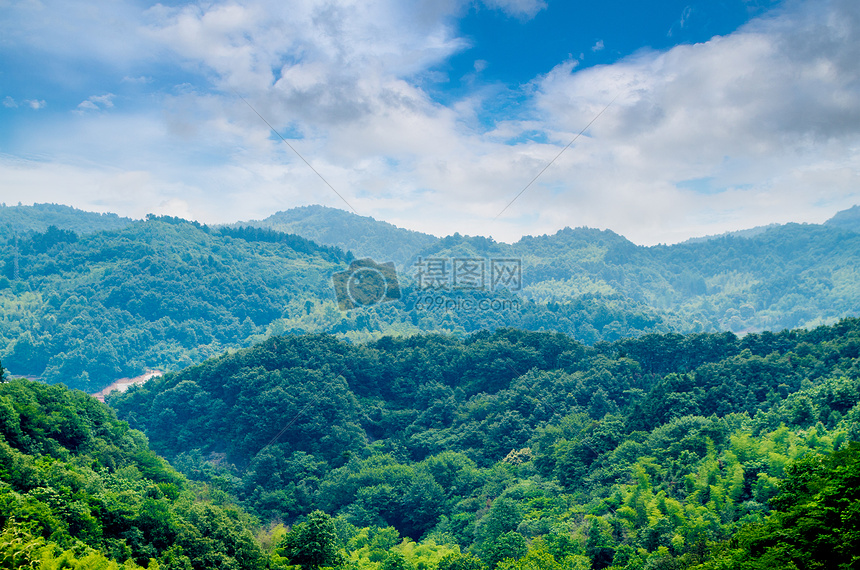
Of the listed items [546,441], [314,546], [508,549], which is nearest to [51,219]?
[546,441]

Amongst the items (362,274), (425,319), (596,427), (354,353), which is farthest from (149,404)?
(362,274)

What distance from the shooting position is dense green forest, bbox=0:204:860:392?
84.5 metres

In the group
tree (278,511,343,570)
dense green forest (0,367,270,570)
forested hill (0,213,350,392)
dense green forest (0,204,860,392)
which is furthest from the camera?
dense green forest (0,204,860,392)

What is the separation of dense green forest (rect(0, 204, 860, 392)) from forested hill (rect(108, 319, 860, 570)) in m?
32.6

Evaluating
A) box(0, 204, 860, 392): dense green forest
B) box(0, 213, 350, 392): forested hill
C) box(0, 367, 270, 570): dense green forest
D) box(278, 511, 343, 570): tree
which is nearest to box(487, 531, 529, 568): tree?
box(278, 511, 343, 570): tree

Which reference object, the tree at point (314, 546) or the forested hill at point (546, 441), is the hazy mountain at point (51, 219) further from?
the tree at point (314, 546)

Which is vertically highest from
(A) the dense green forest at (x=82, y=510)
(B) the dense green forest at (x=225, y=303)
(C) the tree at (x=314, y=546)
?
(B) the dense green forest at (x=225, y=303)

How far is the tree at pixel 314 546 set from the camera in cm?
→ 1805

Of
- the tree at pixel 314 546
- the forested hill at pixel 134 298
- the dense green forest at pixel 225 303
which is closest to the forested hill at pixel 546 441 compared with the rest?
the tree at pixel 314 546

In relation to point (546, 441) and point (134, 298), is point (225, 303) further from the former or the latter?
point (546, 441)

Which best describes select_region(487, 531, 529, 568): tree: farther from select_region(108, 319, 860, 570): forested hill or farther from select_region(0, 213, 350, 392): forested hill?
select_region(0, 213, 350, 392): forested hill

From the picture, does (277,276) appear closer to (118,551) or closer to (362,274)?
(362,274)

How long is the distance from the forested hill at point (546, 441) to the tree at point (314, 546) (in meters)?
3.46

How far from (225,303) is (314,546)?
90.4 metres
